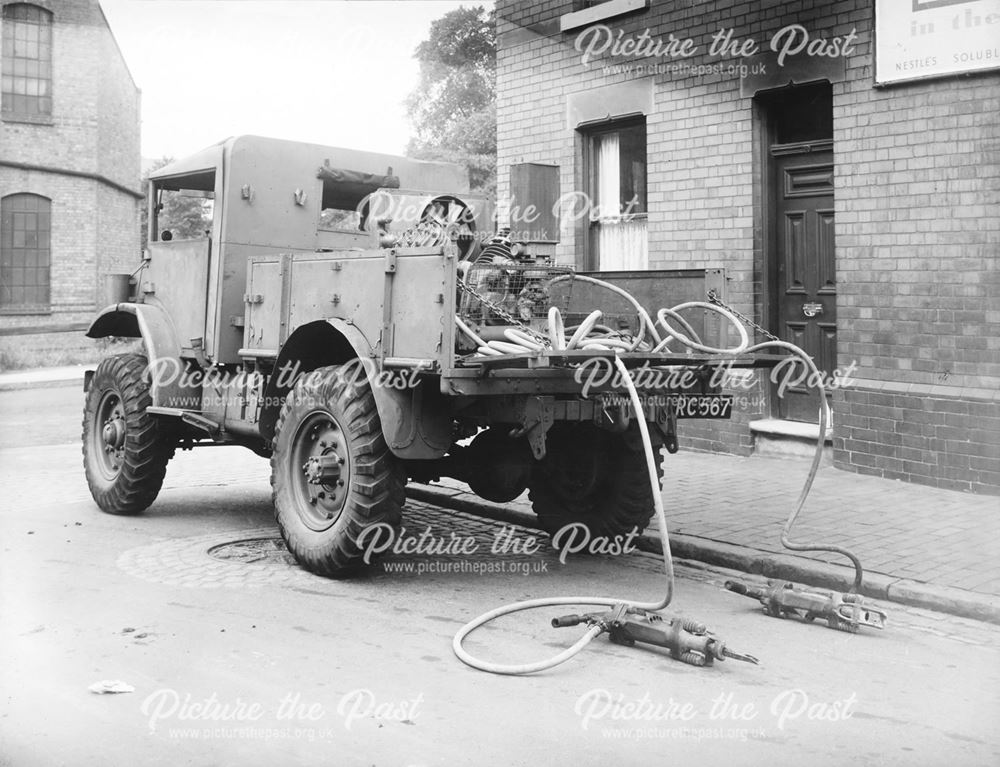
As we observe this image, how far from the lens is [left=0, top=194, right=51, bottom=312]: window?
26.5 m

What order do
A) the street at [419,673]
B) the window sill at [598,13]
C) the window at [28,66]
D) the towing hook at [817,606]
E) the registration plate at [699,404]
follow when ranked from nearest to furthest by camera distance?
the street at [419,673], the towing hook at [817,606], the registration plate at [699,404], the window sill at [598,13], the window at [28,66]

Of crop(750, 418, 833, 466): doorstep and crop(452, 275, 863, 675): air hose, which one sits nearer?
crop(452, 275, 863, 675): air hose

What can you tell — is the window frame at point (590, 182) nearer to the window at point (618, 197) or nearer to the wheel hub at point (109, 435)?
the window at point (618, 197)

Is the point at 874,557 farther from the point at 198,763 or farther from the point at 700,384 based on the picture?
the point at 198,763

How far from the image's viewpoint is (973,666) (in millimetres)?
4980

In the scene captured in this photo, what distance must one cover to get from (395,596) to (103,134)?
24.6 m

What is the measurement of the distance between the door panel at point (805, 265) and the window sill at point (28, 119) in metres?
20.9

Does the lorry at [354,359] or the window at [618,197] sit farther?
the window at [618,197]

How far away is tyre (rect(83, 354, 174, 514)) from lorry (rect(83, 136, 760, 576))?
0.05 ft

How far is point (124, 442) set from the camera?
27.1ft

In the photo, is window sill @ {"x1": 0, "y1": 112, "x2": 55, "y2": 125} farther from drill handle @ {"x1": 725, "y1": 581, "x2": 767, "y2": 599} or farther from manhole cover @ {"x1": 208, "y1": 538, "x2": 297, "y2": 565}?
drill handle @ {"x1": 725, "y1": 581, "x2": 767, "y2": 599}

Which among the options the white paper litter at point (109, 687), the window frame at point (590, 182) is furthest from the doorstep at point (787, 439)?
the white paper litter at point (109, 687)

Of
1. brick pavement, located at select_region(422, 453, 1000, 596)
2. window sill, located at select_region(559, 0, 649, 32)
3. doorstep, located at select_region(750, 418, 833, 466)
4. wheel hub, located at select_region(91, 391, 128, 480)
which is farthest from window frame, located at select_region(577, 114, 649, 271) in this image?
wheel hub, located at select_region(91, 391, 128, 480)

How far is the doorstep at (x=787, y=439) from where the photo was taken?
10.0m
